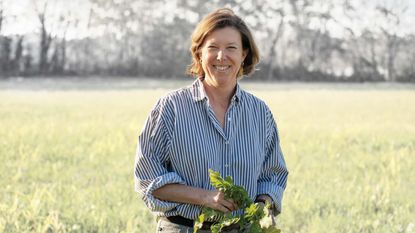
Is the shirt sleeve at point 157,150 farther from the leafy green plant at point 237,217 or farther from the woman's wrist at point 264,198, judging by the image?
the woman's wrist at point 264,198

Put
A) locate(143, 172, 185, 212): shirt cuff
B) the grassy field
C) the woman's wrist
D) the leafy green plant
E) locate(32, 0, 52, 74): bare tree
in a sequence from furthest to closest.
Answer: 1. locate(32, 0, 52, 74): bare tree
2. the grassy field
3. the woman's wrist
4. locate(143, 172, 185, 212): shirt cuff
5. the leafy green plant

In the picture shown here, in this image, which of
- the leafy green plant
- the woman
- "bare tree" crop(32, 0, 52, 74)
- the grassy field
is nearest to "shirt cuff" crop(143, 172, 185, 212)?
the woman

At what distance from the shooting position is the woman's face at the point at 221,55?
7.04ft

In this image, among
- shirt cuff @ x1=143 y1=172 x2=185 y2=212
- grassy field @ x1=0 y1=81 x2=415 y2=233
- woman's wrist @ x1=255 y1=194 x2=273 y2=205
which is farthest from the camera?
grassy field @ x1=0 y1=81 x2=415 y2=233

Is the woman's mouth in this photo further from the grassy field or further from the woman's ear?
the grassy field

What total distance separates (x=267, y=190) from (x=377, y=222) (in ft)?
6.52

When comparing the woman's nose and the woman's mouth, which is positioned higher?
the woman's nose

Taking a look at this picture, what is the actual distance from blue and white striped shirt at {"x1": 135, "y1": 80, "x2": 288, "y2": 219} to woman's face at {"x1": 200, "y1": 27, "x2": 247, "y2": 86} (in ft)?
0.19

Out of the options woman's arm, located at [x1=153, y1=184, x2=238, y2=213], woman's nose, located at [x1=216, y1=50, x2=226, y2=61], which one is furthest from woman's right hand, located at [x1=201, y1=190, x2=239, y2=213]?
woman's nose, located at [x1=216, y1=50, x2=226, y2=61]

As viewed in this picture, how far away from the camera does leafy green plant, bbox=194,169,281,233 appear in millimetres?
1995

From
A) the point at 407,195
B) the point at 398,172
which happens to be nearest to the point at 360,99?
the point at 398,172

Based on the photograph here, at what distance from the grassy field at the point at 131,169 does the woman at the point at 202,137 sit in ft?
5.09

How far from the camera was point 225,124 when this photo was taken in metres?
2.18

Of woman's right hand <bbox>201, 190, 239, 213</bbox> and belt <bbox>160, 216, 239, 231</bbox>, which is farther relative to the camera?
belt <bbox>160, 216, 239, 231</bbox>
